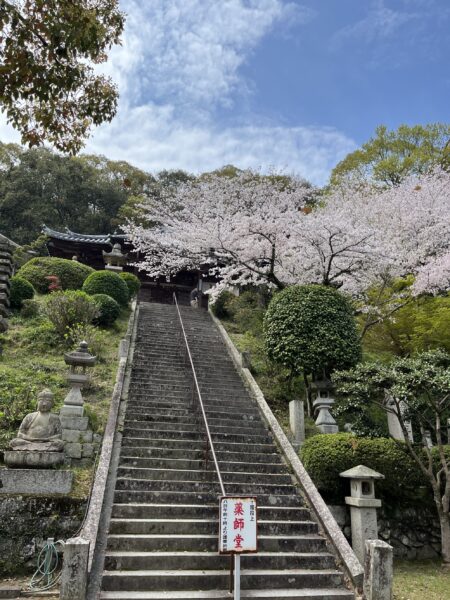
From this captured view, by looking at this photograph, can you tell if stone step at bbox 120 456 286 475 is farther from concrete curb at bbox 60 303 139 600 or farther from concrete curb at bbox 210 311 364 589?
concrete curb at bbox 60 303 139 600

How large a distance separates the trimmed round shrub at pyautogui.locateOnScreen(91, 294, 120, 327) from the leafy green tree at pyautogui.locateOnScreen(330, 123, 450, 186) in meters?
14.4

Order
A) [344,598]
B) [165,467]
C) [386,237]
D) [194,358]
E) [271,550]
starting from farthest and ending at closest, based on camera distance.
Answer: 1. [386,237]
2. [194,358]
3. [165,467]
4. [271,550]
5. [344,598]

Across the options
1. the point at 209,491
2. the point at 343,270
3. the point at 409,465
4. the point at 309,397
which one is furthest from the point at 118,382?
the point at 343,270

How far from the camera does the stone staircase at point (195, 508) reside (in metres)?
5.61

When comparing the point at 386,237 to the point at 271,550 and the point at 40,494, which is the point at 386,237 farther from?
the point at 40,494

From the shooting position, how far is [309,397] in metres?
11.7

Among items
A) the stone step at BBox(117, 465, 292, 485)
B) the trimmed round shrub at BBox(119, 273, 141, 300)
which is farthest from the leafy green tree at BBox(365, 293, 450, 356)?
the trimmed round shrub at BBox(119, 273, 141, 300)

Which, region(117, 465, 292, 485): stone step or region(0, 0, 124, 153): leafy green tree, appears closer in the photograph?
region(0, 0, 124, 153): leafy green tree

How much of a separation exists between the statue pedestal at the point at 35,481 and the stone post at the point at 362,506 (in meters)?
4.59

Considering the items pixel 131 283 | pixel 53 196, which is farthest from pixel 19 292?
pixel 53 196

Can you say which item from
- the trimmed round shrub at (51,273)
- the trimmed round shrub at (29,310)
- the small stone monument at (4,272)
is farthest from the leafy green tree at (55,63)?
the trimmed round shrub at (51,273)

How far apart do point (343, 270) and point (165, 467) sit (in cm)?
901

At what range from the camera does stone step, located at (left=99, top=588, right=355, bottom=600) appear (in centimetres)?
520

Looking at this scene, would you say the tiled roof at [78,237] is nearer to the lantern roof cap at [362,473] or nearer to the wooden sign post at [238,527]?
the lantern roof cap at [362,473]
